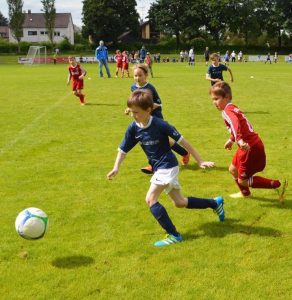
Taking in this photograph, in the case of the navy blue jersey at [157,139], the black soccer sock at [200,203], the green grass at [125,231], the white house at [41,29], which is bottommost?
the green grass at [125,231]

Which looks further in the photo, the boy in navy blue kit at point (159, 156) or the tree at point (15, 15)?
the tree at point (15, 15)

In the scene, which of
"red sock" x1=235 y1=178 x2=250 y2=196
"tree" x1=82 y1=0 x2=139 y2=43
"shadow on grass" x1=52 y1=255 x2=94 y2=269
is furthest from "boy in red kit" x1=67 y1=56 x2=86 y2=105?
"tree" x1=82 y1=0 x2=139 y2=43

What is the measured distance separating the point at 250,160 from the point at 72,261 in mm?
2702

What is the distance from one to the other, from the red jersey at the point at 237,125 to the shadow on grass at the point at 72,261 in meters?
2.37

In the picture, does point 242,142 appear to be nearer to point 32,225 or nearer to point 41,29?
point 32,225

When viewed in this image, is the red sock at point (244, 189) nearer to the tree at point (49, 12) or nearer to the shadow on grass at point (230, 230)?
the shadow on grass at point (230, 230)

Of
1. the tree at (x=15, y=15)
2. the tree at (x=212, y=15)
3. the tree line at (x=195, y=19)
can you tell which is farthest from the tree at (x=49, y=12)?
the tree at (x=212, y=15)

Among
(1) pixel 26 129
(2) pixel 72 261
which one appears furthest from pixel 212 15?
(2) pixel 72 261

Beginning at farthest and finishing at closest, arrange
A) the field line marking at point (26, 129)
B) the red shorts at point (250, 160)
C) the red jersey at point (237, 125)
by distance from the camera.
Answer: the field line marking at point (26, 129) → the red shorts at point (250, 160) → the red jersey at point (237, 125)

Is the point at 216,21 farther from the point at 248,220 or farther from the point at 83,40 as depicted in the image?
the point at 248,220

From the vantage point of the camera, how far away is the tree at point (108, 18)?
86125mm

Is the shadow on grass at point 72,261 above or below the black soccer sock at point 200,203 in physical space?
below

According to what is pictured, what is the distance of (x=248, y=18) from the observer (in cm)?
8500

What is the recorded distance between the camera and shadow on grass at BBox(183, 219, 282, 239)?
5158mm
